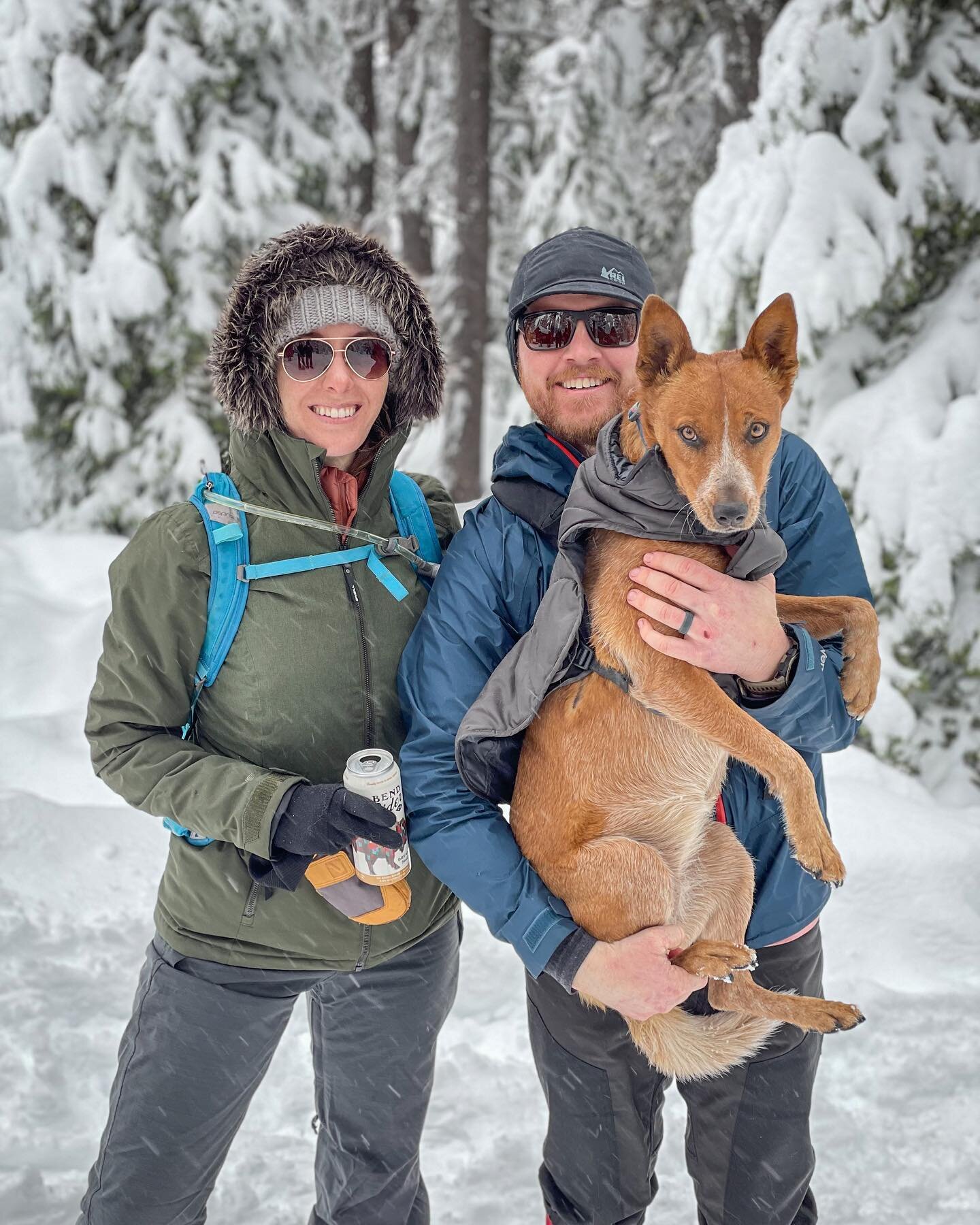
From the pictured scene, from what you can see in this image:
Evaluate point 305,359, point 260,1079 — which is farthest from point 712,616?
point 260,1079

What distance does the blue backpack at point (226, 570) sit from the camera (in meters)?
2.08

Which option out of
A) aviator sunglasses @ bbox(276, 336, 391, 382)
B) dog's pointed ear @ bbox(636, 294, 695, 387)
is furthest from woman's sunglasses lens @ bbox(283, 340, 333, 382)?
dog's pointed ear @ bbox(636, 294, 695, 387)

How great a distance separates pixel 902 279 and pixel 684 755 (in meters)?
4.81

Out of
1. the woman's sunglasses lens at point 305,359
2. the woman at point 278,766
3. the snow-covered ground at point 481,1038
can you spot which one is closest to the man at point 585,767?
the woman at point 278,766

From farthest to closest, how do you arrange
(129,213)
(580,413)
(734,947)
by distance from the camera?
(129,213) < (580,413) < (734,947)

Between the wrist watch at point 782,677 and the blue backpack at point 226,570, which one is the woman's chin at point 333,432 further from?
the wrist watch at point 782,677

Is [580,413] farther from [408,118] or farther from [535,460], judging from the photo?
[408,118]

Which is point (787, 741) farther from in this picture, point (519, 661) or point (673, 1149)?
point (673, 1149)

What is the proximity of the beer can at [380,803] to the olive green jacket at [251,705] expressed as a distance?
19 cm

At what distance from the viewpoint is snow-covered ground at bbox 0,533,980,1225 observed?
2.96m

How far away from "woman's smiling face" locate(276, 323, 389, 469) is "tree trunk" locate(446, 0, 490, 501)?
919 cm

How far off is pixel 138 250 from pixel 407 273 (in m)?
7.53

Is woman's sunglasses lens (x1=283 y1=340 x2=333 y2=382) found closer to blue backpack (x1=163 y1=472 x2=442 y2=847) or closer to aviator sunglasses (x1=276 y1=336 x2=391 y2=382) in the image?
aviator sunglasses (x1=276 y1=336 x2=391 y2=382)

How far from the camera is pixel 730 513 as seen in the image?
190cm
